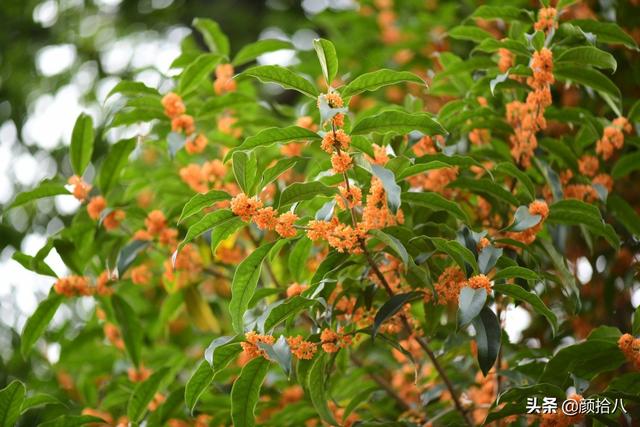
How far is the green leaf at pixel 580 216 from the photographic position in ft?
4.80

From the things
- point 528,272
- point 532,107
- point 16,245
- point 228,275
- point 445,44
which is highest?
point 532,107

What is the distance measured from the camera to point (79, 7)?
3580mm

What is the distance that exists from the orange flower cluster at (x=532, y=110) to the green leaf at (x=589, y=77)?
2.0 inches

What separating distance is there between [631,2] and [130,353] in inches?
73.8

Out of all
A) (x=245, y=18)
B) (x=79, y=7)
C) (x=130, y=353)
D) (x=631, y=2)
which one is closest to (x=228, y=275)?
(x=130, y=353)

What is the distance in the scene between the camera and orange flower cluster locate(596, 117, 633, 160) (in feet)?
5.43

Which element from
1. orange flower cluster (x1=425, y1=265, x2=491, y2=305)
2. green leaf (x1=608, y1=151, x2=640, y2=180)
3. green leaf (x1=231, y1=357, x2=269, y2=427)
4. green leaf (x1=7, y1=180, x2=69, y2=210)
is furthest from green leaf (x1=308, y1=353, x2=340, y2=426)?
green leaf (x1=608, y1=151, x2=640, y2=180)

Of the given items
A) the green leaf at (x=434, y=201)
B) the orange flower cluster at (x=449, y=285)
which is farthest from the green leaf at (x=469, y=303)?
the green leaf at (x=434, y=201)

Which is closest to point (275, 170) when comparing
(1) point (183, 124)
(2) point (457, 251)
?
(2) point (457, 251)

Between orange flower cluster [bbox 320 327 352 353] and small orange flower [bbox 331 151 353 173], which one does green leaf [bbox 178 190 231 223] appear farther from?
orange flower cluster [bbox 320 327 352 353]

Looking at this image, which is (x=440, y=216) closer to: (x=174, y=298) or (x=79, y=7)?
(x=174, y=298)

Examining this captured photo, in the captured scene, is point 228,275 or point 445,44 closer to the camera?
point 228,275

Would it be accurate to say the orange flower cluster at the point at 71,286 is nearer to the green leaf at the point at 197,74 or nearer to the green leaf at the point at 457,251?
the green leaf at the point at 197,74

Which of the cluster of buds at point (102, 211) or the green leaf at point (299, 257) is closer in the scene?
the green leaf at point (299, 257)
